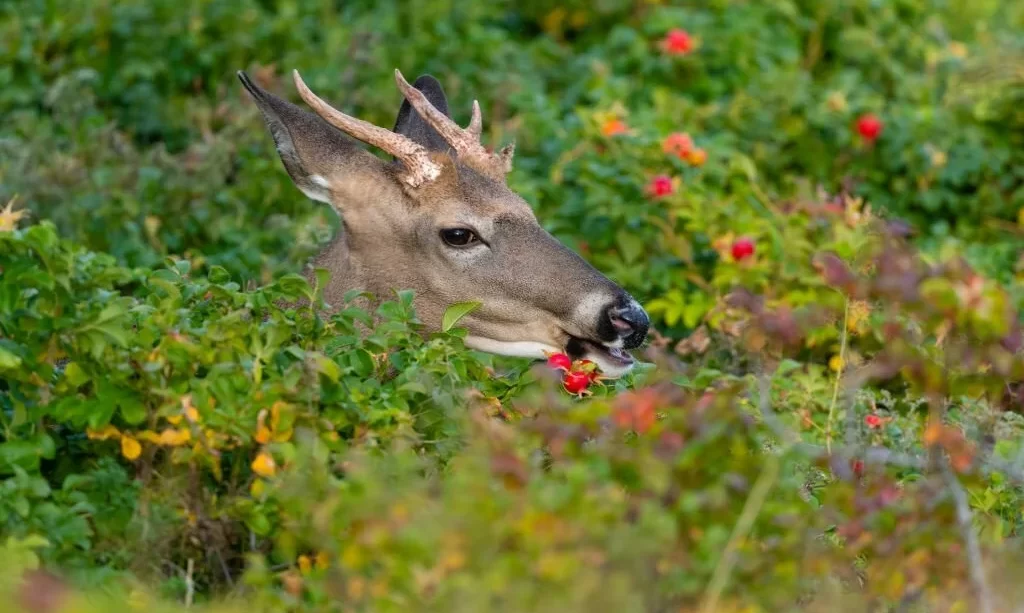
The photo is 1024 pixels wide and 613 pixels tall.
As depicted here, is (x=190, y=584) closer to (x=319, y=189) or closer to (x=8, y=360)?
(x=8, y=360)

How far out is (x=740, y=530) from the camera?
419cm

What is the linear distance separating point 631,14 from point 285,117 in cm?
509

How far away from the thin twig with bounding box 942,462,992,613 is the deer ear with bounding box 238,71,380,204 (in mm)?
2931

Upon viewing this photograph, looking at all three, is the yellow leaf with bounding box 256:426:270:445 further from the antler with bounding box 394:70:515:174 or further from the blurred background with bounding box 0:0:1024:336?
the blurred background with bounding box 0:0:1024:336

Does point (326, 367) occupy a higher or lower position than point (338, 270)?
higher

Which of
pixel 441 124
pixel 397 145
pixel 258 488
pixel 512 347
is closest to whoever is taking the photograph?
pixel 258 488

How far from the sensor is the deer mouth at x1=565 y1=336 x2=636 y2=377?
6.19m

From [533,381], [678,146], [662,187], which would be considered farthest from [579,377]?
[678,146]

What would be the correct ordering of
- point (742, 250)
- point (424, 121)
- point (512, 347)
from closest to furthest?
1. point (512, 347)
2. point (424, 121)
3. point (742, 250)

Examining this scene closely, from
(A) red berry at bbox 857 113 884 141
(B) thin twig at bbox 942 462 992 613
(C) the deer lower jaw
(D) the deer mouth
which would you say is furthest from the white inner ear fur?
(A) red berry at bbox 857 113 884 141

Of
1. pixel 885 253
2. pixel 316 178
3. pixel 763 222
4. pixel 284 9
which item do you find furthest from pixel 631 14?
pixel 885 253

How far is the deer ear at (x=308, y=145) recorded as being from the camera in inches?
261

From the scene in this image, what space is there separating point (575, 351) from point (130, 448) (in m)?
1.88

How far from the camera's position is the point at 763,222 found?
8.21 meters
